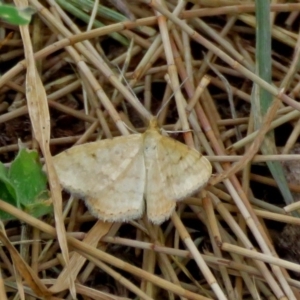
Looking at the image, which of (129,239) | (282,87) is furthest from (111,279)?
(282,87)

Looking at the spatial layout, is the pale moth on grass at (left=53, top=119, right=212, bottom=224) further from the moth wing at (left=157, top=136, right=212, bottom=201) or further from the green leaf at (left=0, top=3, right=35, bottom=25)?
the green leaf at (left=0, top=3, right=35, bottom=25)

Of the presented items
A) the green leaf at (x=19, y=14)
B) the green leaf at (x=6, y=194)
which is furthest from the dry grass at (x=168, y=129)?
the green leaf at (x=19, y=14)

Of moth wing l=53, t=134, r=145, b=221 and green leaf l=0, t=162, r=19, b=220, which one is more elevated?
moth wing l=53, t=134, r=145, b=221

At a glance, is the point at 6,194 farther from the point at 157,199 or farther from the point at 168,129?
the point at 168,129

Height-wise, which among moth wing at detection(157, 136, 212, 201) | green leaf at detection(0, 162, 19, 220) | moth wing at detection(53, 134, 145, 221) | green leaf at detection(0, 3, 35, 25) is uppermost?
green leaf at detection(0, 3, 35, 25)

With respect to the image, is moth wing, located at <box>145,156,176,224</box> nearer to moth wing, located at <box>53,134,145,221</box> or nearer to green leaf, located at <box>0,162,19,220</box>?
moth wing, located at <box>53,134,145,221</box>

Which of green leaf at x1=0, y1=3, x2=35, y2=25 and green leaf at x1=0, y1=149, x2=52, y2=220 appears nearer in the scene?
green leaf at x1=0, y1=3, x2=35, y2=25

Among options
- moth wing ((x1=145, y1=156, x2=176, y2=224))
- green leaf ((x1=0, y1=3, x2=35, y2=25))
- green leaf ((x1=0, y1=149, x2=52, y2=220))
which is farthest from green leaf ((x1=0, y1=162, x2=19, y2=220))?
green leaf ((x1=0, y1=3, x2=35, y2=25))

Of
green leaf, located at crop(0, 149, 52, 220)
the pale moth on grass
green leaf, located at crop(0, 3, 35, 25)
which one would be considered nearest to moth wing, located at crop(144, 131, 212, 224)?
the pale moth on grass
